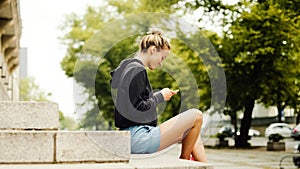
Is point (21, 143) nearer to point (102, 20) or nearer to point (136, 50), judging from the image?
point (136, 50)

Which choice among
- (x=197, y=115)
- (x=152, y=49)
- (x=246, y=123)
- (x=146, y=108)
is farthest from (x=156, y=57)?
(x=246, y=123)

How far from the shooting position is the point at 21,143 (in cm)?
558

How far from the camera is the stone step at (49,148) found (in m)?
5.54

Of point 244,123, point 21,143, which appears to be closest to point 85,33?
point 244,123

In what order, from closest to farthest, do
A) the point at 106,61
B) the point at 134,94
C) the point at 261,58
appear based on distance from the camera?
the point at 134,94 → the point at 106,61 → the point at 261,58

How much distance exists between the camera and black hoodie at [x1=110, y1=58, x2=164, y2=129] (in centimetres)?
408

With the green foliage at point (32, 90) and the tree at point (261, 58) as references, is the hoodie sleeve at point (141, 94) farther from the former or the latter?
the green foliage at point (32, 90)

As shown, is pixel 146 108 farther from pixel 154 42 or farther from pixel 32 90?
pixel 32 90

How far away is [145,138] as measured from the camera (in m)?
4.57

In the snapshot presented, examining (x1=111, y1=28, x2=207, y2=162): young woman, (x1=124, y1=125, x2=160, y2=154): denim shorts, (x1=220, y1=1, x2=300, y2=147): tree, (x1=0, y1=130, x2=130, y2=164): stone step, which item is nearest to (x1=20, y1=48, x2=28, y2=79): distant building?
(x1=220, y1=1, x2=300, y2=147): tree

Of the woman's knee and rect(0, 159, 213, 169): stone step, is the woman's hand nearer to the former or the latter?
the woman's knee

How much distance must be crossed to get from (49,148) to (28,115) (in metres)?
0.61

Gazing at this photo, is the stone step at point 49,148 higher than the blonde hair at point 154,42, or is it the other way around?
the blonde hair at point 154,42

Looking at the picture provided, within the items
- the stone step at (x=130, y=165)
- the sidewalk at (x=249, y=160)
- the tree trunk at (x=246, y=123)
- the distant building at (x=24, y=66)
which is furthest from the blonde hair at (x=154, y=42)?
the distant building at (x=24, y=66)
